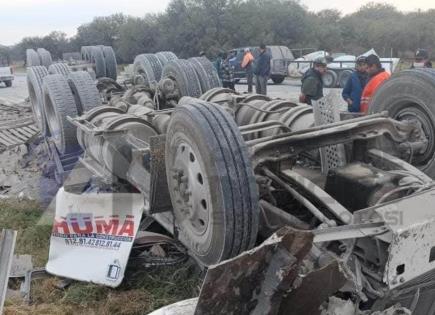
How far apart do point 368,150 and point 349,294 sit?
112cm

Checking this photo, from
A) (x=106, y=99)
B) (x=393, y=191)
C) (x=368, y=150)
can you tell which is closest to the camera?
(x=393, y=191)

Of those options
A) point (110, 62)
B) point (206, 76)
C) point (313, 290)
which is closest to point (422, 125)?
point (313, 290)

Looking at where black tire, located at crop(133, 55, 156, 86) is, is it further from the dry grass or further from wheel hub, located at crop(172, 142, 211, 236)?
wheel hub, located at crop(172, 142, 211, 236)

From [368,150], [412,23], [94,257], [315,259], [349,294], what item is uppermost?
[412,23]

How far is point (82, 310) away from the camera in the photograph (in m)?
3.19

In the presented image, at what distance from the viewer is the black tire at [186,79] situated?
217 inches

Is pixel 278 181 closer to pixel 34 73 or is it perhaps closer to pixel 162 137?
pixel 162 137

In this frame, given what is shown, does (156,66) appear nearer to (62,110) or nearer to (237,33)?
(62,110)

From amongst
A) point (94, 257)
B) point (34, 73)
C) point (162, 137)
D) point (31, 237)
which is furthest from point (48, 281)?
point (34, 73)

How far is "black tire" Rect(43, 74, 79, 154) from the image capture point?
530 centimetres

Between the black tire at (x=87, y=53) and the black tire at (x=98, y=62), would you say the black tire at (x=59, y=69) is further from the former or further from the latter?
the black tire at (x=87, y=53)

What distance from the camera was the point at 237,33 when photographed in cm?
3578

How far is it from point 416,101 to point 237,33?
33.5 meters

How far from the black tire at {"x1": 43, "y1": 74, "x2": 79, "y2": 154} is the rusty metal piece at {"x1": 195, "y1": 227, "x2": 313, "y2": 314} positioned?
3712 millimetres
